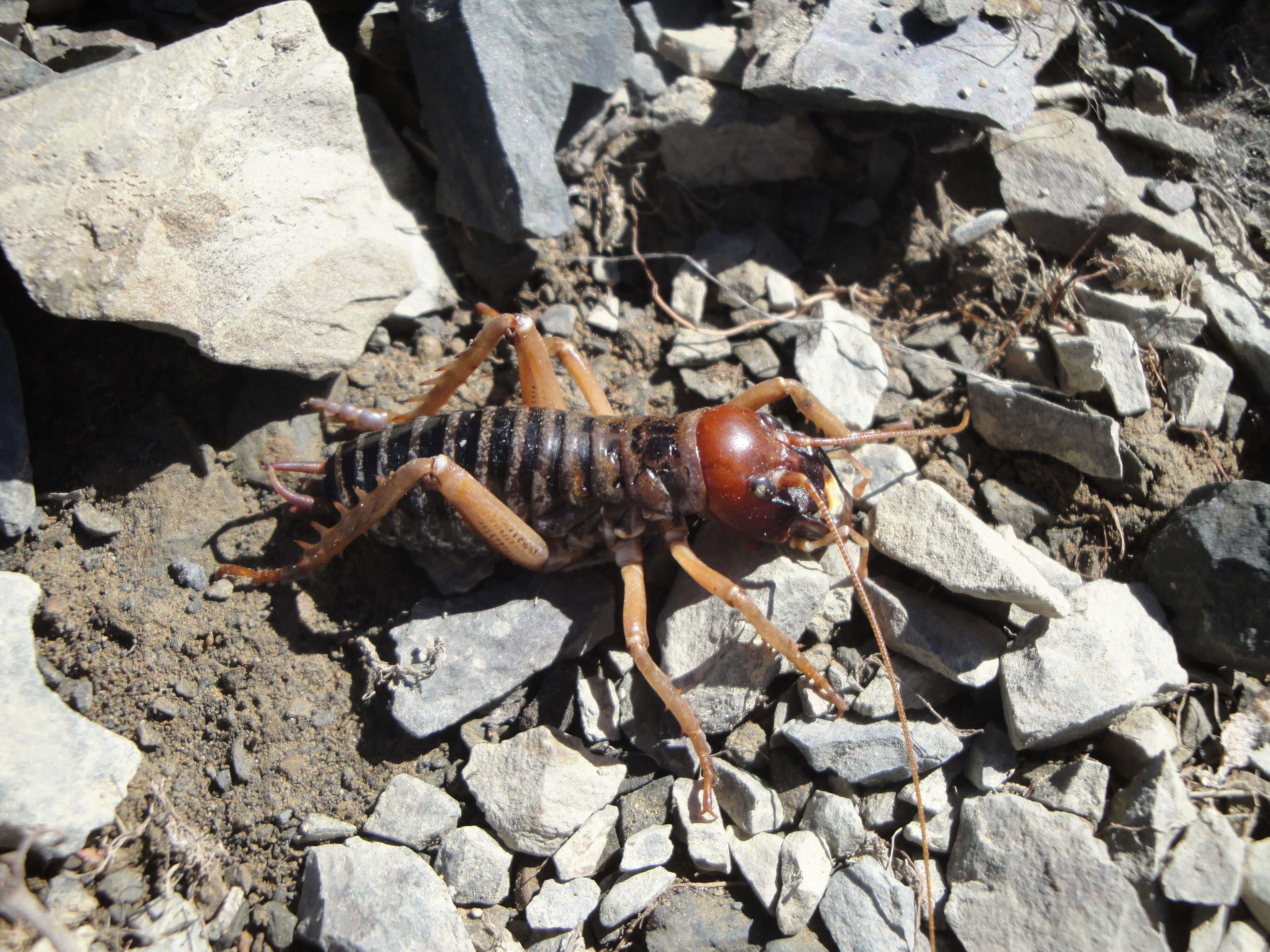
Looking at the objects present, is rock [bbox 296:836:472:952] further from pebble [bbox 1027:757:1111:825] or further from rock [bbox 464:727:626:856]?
pebble [bbox 1027:757:1111:825]

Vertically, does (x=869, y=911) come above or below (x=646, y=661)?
below

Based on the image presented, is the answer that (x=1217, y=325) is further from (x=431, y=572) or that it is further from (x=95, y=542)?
(x=95, y=542)

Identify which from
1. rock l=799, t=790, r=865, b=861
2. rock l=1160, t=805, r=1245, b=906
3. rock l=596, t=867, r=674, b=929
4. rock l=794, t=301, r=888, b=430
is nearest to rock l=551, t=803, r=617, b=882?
Result: rock l=596, t=867, r=674, b=929

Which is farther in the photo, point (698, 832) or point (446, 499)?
point (446, 499)

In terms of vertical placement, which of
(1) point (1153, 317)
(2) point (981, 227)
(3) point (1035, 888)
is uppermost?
(2) point (981, 227)

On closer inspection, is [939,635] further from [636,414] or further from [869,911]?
[636,414]

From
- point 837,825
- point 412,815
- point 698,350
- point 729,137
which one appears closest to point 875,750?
point 837,825

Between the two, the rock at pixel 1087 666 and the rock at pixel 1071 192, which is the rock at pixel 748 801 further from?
the rock at pixel 1071 192

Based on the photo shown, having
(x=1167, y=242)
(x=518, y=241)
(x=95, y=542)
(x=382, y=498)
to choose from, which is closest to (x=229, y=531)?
(x=95, y=542)
